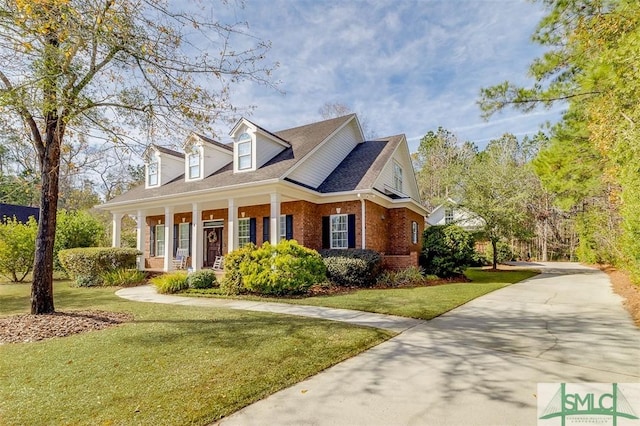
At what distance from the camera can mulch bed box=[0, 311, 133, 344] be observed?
19.2 feet

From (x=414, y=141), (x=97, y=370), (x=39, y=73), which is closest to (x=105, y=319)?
(x=97, y=370)

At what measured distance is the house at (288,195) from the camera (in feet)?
45.0

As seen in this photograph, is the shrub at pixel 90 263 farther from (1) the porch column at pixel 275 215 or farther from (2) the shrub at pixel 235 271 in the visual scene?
(1) the porch column at pixel 275 215

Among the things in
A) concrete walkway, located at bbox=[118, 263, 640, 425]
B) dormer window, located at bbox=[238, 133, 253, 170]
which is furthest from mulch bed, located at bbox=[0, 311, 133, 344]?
dormer window, located at bbox=[238, 133, 253, 170]

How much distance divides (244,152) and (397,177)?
7.86 metres

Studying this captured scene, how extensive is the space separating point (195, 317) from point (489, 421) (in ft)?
18.9

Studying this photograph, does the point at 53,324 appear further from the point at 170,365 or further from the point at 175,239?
the point at 175,239

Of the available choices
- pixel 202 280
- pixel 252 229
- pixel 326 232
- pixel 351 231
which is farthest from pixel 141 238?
pixel 351 231

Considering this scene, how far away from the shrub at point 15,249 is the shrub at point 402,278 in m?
14.6

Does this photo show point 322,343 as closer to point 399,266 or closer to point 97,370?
point 97,370

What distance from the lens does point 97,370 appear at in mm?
4203

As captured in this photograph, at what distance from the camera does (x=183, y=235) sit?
18547 mm

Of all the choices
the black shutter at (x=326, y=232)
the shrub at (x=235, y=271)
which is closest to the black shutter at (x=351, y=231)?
the black shutter at (x=326, y=232)

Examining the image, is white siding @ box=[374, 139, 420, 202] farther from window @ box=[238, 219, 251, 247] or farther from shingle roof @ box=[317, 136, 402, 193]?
window @ box=[238, 219, 251, 247]
